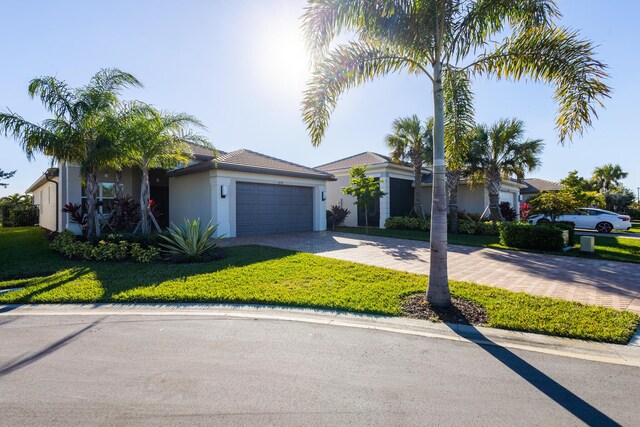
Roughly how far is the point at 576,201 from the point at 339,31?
10.9 metres

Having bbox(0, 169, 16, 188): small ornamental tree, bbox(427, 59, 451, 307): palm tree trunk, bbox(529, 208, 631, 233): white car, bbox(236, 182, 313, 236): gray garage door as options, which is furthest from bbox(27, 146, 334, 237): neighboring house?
bbox(529, 208, 631, 233): white car

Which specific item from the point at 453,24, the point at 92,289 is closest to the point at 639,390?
the point at 453,24

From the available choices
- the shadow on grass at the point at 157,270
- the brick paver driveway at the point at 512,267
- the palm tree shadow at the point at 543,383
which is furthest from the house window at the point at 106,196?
the palm tree shadow at the point at 543,383

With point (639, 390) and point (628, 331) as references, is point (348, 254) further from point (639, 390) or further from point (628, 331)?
point (639, 390)

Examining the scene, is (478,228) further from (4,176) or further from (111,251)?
(4,176)

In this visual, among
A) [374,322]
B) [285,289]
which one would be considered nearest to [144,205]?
[285,289]

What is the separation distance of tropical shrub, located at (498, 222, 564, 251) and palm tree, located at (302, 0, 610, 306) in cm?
642

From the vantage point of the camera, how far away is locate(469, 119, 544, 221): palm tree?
48.4ft

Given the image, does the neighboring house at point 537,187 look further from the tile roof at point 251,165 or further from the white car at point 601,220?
the tile roof at point 251,165

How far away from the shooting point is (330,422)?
8.18ft

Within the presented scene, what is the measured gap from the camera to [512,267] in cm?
838

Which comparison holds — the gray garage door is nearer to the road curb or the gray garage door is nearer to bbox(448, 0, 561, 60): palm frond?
the road curb

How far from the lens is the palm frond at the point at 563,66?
5.32 m

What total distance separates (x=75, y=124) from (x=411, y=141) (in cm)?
1551
